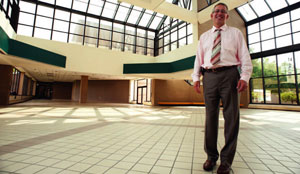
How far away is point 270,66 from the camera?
1266 cm

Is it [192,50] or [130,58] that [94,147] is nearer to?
[192,50]

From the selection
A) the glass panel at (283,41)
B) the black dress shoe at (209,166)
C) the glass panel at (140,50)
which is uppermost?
the glass panel at (140,50)

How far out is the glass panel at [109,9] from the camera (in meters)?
13.9

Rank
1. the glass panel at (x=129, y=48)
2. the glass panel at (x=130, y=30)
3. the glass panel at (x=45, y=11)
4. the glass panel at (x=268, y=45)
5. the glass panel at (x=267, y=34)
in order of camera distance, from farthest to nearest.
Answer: the glass panel at (x=130, y=30) < the glass panel at (x=129, y=48) < the glass panel at (x=267, y=34) < the glass panel at (x=268, y=45) < the glass panel at (x=45, y=11)

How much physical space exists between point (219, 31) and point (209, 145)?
132 centimetres

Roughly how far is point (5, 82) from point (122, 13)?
11.1 metres

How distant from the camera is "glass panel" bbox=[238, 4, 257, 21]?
1350 cm

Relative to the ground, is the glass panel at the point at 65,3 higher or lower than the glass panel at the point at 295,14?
higher

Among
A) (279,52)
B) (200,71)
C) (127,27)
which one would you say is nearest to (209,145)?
(200,71)

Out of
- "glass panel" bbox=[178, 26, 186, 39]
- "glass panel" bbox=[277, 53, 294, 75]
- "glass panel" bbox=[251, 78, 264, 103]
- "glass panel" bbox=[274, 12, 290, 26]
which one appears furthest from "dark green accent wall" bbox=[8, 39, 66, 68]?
"glass panel" bbox=[274, 12, 290, 26]

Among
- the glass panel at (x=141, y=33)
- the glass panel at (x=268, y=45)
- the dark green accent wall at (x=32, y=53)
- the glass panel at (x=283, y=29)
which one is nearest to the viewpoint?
the dark green accent wall at (x=32, y=53)

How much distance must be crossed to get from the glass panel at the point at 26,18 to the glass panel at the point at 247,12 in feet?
59.8

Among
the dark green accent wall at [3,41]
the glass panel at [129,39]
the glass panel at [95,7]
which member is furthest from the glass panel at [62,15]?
the dark green accent wall at [3,41]

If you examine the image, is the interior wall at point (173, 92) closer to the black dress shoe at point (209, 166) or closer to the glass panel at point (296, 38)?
the glass panel at point (296, 38)
